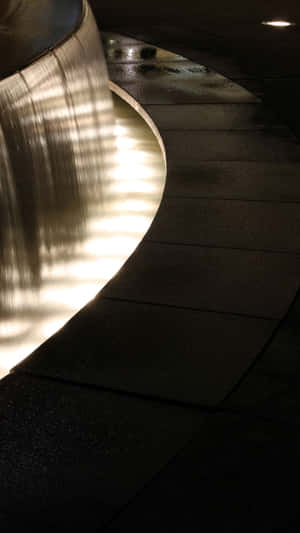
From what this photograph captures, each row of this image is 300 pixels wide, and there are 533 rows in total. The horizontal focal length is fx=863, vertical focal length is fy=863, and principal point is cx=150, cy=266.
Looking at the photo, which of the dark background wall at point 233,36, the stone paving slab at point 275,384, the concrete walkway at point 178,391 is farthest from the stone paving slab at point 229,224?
the dark background wall at point 233,36

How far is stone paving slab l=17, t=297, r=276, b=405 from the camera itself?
14.4 ft

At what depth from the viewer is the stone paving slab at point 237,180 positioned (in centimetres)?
716

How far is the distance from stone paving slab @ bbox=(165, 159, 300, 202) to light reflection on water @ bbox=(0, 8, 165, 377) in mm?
814

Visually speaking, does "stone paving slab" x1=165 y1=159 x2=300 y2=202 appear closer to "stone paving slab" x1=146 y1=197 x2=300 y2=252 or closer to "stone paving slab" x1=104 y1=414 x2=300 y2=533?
"stone paving slab" x1=146 y1=197 x2=300 y2=252

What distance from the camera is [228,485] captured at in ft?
11.8

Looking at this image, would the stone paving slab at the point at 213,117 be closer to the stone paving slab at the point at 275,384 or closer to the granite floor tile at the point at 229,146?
the granite floor tile at the point at 229,146

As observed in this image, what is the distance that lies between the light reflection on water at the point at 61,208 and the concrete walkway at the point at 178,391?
1.14m

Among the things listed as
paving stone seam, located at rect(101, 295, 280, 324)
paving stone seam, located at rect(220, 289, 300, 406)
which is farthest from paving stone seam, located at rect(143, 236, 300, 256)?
paving stone seam, located at rect(101, 295, 280, 324)

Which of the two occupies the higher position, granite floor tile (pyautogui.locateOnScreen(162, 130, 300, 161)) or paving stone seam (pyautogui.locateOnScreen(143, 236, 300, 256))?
granite floor tile (pyautogui.locateOnScreen(162, 130, 300, 161))

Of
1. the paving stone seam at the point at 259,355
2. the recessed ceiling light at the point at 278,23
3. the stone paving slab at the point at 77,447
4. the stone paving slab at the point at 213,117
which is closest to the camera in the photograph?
the stone paving slab at the point at 77,447

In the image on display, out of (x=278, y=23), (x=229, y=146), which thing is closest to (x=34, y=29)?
(x=229, y=146)

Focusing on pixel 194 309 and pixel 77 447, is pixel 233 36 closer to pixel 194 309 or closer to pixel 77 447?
pixel 194 309

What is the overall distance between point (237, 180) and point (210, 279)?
2126 millimetres

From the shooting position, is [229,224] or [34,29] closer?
[229,224]
